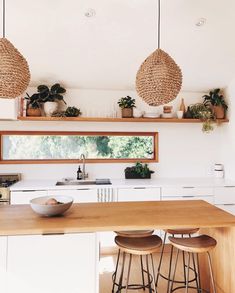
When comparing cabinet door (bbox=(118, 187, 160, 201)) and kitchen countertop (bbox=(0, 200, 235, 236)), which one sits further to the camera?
cabinet door (bbox=(118, 187, 160, 201))

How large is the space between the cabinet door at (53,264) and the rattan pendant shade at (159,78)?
105 centimetres

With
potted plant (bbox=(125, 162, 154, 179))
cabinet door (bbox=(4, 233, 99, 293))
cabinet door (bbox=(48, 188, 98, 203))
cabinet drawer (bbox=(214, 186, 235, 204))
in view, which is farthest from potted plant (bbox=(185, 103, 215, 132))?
cabinet door (bbox=(4, 233, 99, 293))

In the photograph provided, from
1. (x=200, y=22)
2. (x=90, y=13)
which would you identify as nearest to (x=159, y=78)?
(x=90, y=13)

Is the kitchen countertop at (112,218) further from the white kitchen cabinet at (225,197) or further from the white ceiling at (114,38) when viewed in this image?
the white ceiling at (114,38)

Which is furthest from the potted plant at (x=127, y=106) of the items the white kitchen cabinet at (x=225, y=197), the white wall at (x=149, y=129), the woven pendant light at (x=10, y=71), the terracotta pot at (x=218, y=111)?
the woven pendant light at (x=10, y=71)

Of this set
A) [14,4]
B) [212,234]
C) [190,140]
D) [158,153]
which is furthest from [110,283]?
[14,4]

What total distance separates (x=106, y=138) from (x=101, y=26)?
187 cm

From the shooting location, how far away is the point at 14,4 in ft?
8.50

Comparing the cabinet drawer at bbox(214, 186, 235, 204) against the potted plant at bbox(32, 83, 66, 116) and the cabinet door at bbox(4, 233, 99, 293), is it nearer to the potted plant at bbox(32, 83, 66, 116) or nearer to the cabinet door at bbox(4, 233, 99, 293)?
the cabinet door at bbox(4, 233, 99, 293)

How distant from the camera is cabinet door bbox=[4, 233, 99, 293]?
181 centimetres

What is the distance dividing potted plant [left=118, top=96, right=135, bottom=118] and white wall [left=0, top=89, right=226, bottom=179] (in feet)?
0.78

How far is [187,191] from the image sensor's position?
150 inches

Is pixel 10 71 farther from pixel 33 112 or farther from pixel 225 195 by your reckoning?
pixel 225 195

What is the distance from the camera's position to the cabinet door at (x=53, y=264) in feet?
5.92
